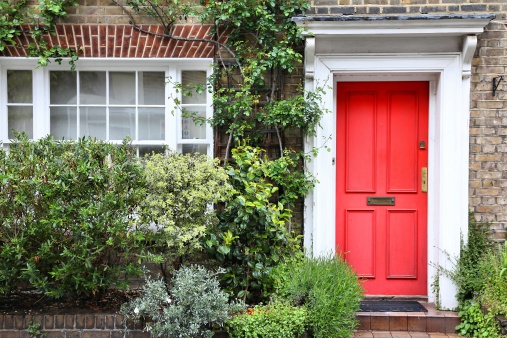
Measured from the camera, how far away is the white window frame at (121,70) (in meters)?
→ 6.89

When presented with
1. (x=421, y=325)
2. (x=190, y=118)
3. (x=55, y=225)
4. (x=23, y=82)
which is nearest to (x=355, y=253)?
(x=421, y=325)

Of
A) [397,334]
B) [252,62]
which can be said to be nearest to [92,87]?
[252,62]

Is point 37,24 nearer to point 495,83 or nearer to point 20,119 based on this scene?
point 20,119

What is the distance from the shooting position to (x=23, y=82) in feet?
22.9

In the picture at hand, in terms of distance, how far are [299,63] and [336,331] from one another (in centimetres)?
300

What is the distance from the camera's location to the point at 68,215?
552 cm

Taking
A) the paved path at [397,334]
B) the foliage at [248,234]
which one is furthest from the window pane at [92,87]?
the paved path at [397,334]

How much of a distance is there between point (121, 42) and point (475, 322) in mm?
4881

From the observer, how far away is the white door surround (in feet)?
20.8

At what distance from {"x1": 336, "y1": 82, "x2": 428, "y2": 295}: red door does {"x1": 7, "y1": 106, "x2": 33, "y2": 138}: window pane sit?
11.9ft

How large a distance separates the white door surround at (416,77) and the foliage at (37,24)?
269 cm

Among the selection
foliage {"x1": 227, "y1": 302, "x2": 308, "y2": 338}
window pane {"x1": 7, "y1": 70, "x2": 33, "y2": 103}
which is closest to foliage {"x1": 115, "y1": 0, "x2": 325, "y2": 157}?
window pane {"x1": 7, "y1": 70, "x2": 33, "y2": 103}

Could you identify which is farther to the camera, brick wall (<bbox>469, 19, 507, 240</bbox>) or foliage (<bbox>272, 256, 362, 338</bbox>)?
brick wall (<bbox>469, 19, 507, 240</bbox>)

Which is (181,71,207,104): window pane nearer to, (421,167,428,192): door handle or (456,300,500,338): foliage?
(421,167,428,192): door handle
